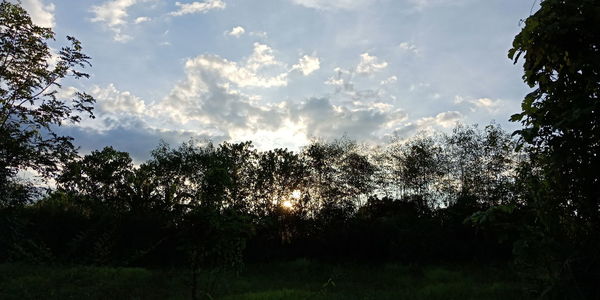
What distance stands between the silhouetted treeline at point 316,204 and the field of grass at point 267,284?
1721mm

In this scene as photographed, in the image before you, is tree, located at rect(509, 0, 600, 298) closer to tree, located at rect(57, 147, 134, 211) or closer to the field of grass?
the field of grass

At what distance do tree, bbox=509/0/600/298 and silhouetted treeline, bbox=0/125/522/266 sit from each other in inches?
452

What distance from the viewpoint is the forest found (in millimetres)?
2992

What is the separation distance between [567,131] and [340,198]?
107ft

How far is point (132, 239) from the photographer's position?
2605cm

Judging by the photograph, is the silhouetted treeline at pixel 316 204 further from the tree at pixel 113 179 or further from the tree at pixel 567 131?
the tree at pixel 567 131

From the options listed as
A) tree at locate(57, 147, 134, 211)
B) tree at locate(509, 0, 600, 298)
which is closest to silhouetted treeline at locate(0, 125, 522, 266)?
tree at locate(57, 147, 134, 211)

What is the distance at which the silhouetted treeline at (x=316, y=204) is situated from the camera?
24422 millimetres

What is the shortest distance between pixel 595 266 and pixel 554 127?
1.04 m

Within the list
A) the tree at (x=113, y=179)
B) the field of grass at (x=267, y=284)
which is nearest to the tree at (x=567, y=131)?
the field of grass at (x=267, y=284)

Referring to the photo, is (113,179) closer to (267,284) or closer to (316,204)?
(316,204)

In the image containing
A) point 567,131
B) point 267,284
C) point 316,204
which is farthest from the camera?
point 316,204

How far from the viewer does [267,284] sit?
16.3 meters

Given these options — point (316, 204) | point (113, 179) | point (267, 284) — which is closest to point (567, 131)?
point (267, 284)
